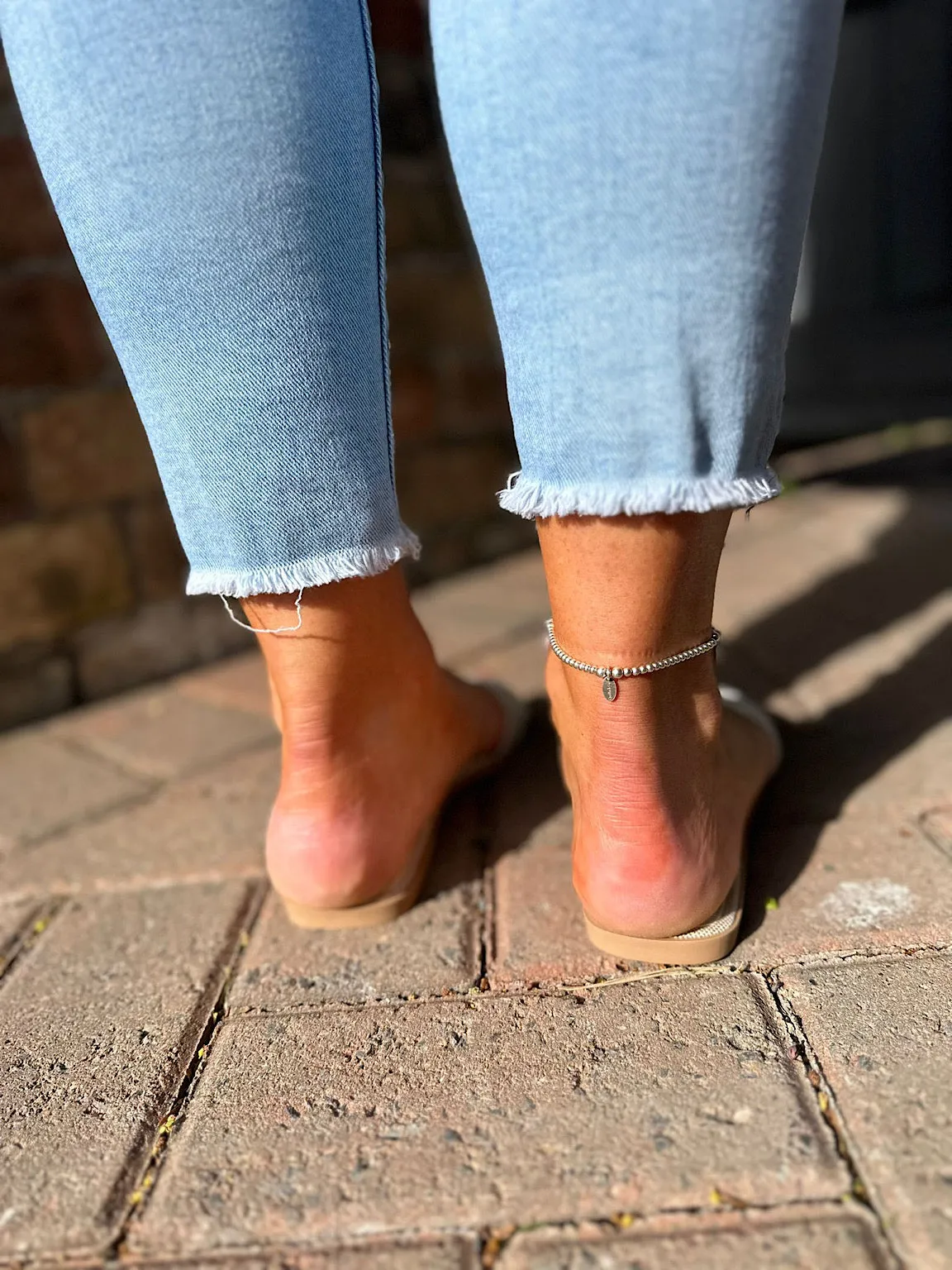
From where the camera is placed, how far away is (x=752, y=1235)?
0.56m

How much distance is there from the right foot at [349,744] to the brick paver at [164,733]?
20.0 inches

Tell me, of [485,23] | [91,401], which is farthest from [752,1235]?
[91,401]

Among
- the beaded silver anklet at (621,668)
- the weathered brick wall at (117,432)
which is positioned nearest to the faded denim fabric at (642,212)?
the beaded silver anklet at (621,668)

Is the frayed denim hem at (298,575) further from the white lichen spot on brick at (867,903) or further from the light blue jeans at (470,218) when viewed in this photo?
the white lichen spot on brick at (867,903)

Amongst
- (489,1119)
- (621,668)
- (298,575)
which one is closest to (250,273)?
(298,575)

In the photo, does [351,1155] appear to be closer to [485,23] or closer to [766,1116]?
[766,1116]

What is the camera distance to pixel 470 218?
68cm

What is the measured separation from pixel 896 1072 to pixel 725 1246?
7.5 inches

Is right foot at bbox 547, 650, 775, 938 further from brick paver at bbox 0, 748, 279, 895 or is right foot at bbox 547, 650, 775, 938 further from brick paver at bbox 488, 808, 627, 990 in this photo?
brick paver at bbox 0, 748, 279, 895

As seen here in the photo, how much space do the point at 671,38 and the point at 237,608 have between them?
1.38 meters

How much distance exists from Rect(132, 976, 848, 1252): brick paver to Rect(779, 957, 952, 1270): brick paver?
0.03 m

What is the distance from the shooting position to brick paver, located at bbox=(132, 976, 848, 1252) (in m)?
0.61

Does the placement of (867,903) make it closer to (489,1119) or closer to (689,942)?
(689,942)

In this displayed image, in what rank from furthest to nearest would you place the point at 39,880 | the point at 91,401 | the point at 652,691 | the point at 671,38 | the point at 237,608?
the point at 237,608 < the point at 91,401 < the point at 39,880 < the point at 652,691 < the point at 671,38
